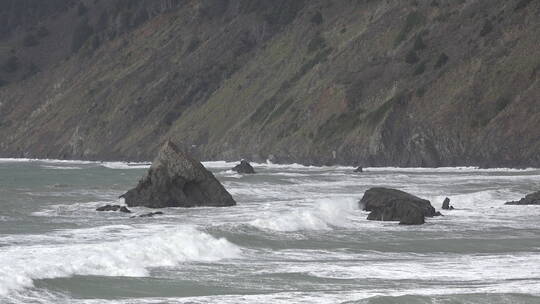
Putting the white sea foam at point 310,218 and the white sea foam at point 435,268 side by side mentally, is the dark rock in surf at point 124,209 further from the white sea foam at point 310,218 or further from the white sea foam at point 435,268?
the white sea foam at point 435,268

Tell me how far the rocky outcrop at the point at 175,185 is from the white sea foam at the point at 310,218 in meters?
5.07

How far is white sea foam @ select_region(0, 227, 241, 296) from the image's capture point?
74.0ft

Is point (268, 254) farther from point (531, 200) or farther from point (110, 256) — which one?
point (531, 200)

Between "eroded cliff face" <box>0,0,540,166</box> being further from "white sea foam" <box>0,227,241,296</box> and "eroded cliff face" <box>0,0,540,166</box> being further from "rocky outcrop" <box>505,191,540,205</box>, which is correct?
"white sea foam" <box>0,227,241,296</box>

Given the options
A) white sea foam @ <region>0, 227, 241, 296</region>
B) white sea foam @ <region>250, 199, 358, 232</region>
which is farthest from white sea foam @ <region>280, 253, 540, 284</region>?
white sea foam @ <region>250, 199, 358, 232</region>

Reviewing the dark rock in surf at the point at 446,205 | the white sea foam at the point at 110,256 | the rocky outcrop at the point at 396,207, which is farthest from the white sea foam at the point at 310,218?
the white sea foam at the point at 110,256

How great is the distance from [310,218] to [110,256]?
43.0ft

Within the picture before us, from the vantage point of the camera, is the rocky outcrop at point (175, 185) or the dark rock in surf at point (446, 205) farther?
the dark rock in surf at point (446, 205)

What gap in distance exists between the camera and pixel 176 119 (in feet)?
427

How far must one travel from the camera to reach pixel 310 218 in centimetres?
3706

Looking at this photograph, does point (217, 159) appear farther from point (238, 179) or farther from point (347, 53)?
point (238, 179)

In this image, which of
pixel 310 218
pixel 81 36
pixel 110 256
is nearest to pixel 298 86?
pixel 310 218

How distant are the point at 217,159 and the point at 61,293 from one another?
8842 cm

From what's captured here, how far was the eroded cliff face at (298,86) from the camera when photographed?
78562 mm
